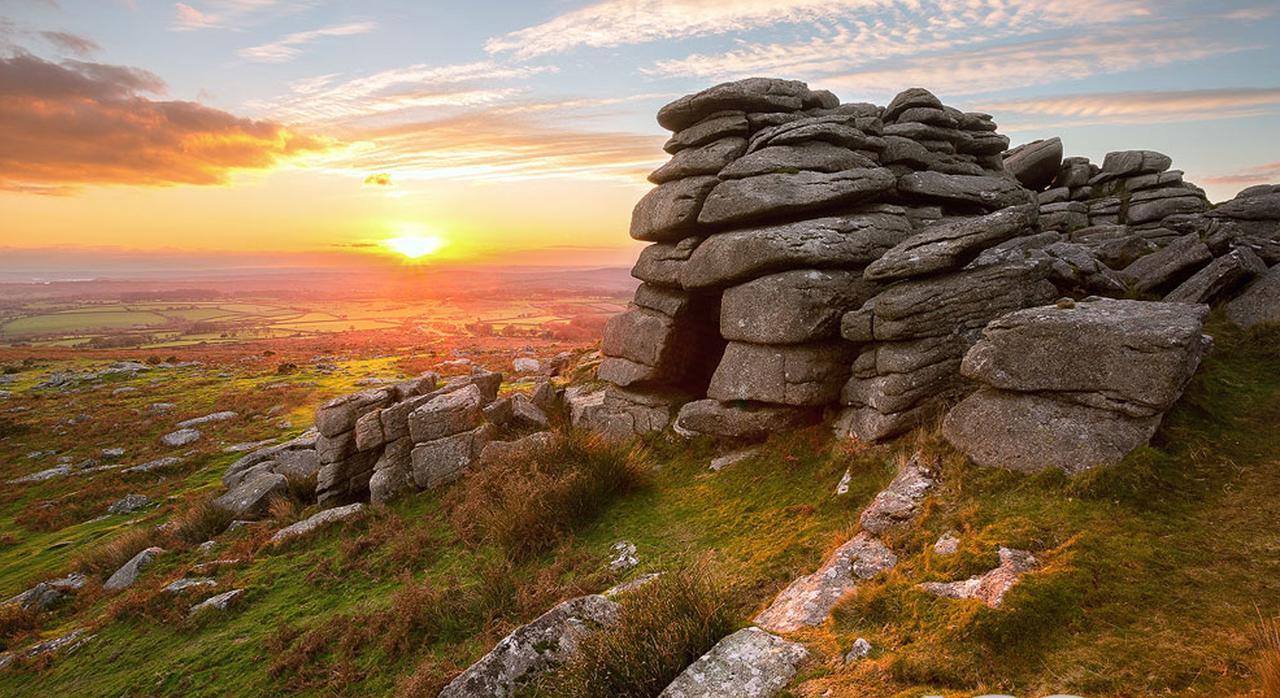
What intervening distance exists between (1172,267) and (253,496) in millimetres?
28044

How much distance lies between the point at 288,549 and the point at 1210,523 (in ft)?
62.6

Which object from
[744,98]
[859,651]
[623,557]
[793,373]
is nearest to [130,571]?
[623,557]

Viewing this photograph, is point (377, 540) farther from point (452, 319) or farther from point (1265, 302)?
point (452, 319)

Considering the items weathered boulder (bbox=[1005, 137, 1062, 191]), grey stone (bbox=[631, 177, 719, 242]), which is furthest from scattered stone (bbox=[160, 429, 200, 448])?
weathered boulder (bbox=[1005, 137, 1062, 191])

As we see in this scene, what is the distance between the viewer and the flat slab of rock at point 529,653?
736cm

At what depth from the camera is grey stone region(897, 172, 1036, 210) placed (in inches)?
669

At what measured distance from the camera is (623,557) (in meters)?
11.4

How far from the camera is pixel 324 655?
10.5 meters

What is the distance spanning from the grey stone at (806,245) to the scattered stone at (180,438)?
1222 inches

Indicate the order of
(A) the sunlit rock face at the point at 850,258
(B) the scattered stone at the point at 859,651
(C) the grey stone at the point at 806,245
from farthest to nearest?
(C) the grey stone at the point at 806,245 < (A) the sunlit rock face at the point at 850,258 < (B) the scattered stone at the point at 859,651

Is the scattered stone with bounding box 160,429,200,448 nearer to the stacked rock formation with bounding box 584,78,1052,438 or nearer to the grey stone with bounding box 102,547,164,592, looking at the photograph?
the grey stone with bounding box 102,547,164,592

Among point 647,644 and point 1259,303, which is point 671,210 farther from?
point 1259,303

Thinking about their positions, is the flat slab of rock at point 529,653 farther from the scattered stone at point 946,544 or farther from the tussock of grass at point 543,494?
the scattered stone at point 946,544

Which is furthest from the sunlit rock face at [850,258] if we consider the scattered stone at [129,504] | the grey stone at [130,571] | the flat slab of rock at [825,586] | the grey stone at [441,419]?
the scattered stone at [129,504]
